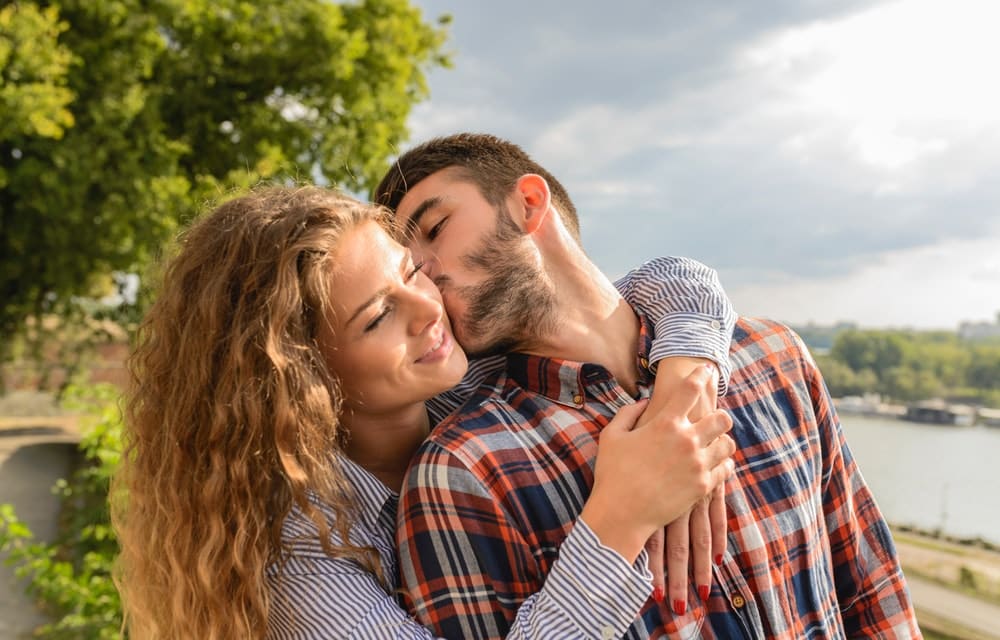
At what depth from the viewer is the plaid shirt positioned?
1.55 meters

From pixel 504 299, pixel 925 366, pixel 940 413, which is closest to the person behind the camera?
pixel 504 299

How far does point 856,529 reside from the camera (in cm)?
197

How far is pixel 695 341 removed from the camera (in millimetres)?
1859

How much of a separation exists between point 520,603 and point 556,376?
50cm

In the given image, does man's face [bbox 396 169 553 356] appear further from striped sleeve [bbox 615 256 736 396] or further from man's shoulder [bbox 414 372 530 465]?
striped sleeve [bbox 615 256 736 396]

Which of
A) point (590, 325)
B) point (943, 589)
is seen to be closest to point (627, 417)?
point (590, 325)

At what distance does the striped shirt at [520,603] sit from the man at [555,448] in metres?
0.08

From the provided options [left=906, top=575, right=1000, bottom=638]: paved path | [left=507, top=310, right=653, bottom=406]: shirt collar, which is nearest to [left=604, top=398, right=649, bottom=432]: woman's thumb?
[left=507, top=310, right=653, bottom=406]: shirt collar

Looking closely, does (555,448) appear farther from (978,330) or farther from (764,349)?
(978,330)

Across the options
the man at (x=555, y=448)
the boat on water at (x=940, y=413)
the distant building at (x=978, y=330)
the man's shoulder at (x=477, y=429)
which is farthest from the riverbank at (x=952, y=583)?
the man's shoulder at (x=477, y=429)

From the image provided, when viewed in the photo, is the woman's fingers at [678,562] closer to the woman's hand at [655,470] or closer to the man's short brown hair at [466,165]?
the woman's hand at [655,470]

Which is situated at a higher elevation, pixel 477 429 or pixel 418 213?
pixel 418 213

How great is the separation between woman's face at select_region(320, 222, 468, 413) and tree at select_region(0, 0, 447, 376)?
9402 millimetres

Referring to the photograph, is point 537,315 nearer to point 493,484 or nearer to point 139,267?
point 493,484
